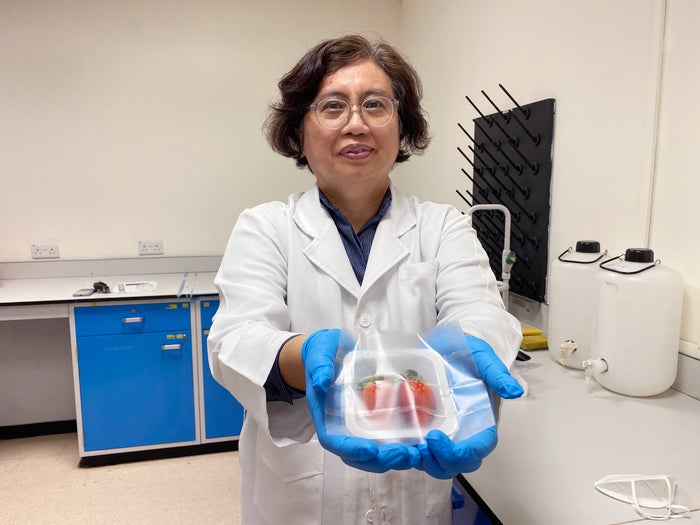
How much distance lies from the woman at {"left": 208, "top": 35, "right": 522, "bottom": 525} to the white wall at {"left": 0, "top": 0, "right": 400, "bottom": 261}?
6.50ft

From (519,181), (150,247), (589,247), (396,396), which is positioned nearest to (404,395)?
(396,396)

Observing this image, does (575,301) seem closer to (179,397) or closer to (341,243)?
(341,243)

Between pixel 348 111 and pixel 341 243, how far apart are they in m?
0.28

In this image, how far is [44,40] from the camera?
2676 mm

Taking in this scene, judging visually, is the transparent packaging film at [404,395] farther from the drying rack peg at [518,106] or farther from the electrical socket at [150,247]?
the electrical socket at [150,247]

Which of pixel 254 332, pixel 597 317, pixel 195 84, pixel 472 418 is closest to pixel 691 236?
pixel 597 317

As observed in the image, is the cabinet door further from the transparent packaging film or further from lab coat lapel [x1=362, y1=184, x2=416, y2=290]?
the transparent packaging film

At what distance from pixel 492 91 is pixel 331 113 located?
133cm

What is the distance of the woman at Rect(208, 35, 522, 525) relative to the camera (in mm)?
844

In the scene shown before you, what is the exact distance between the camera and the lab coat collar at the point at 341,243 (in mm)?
981

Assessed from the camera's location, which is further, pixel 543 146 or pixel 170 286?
pixel 170 286

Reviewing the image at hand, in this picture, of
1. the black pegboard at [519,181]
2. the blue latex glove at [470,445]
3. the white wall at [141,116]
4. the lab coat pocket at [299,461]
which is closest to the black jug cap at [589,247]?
the black pegboard at [519,181]

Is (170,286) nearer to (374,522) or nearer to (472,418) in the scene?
(374,522)

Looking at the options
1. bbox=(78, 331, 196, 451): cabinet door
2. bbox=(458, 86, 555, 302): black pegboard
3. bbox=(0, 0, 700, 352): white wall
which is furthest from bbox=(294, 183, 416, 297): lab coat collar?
bbox=(78, 331, 196, 451): cabinet door
